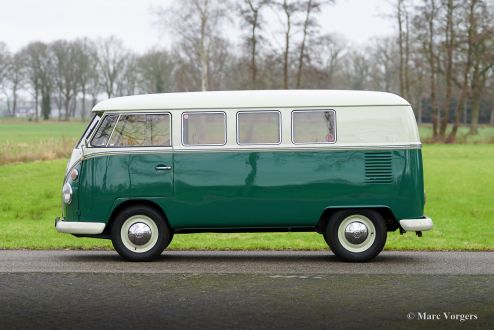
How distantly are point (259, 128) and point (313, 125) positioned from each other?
72cm

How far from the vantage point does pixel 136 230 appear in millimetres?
10586

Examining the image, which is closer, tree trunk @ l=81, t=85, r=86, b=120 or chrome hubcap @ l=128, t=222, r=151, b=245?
chrome hubcap @ l=128, t=222, r=151, b=245

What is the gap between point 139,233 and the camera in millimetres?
10578

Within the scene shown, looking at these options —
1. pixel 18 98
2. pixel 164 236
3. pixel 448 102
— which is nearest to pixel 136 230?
pixel 164 236

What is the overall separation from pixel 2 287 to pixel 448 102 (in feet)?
155

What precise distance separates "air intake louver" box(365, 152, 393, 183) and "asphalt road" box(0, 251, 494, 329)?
1122 millimetres

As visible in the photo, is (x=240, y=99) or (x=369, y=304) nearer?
(x=369, y=304)

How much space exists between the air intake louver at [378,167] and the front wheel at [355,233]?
450mm

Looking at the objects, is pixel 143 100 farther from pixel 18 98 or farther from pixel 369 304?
pixel 18 98

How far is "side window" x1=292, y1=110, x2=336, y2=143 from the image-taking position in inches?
416

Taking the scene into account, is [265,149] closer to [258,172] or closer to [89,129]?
[258,172]

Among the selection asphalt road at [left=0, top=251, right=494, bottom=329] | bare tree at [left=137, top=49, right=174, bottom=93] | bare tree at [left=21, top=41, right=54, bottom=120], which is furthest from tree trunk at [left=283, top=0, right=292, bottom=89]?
bare tree at [left=21, top=41, right=54, bottom=120]

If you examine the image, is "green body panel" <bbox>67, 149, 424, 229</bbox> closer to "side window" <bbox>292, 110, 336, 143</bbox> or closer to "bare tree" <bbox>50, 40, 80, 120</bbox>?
"side window" <bbox>292, 110, 336, 143</bbox>

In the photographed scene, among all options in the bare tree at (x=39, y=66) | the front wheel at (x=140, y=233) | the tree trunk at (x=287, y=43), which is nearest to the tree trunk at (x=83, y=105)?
the bare tree at (x=39, y=66)
